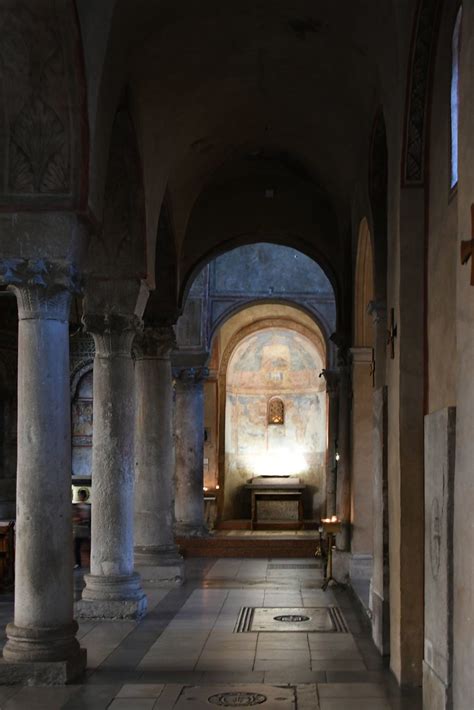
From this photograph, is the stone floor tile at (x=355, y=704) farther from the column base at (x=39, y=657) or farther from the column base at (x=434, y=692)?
the column base at (x=39, y=657)

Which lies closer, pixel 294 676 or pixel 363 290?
pixel 294 676

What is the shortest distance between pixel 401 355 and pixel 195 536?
14280mm

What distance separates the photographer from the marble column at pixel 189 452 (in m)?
22.8

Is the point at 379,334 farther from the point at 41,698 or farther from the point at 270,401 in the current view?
the point at 270,401

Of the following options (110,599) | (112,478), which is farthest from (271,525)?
(112,478)

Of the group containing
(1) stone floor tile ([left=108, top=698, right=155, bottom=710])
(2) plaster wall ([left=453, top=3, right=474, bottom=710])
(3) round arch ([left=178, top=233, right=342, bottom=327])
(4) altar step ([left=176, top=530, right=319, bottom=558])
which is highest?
(3) round arch ([left=178, top=233, right=342, bottom=327])

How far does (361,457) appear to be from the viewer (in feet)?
52.3

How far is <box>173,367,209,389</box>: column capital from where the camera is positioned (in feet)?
79.5

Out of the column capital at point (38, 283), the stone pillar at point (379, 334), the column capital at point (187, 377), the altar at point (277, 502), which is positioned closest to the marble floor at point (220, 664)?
the stone pillar at point (379, 334)

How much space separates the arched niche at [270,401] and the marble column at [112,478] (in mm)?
18332

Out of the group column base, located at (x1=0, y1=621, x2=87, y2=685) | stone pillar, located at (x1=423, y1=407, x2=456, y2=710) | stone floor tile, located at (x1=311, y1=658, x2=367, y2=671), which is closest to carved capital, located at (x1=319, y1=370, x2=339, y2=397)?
stone floor tile, located at (x1=311, y1=658, x2=367, y2=671)

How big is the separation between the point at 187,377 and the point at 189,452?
1.97 meters

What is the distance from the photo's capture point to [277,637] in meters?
11.3

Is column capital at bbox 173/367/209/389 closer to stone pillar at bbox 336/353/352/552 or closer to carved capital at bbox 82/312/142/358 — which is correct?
stone pillar at bbox 336/353/352/552
